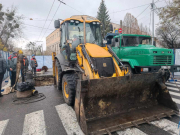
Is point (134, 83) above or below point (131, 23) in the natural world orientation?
below

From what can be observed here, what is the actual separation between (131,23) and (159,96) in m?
25.7

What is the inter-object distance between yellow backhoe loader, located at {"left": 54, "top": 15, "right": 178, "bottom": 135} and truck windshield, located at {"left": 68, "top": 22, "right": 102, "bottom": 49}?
27cm

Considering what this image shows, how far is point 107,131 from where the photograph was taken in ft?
9.92

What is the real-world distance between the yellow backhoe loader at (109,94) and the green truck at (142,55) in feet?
8.66

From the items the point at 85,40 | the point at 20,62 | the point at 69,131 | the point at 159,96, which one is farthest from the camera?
the point at 20,62

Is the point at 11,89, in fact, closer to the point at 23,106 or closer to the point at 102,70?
the point at 23,106

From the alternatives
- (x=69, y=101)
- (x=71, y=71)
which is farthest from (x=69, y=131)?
(x=71, y=71)

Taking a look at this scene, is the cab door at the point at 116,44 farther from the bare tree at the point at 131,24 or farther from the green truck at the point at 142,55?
the bare tree at the point at 131,24

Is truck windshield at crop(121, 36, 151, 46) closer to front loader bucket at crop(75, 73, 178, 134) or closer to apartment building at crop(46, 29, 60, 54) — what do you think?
front loader bucket at crop(75, 73, 178, 134)

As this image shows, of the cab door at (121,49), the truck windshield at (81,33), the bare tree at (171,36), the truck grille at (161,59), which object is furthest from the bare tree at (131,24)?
the truck windshield at (81,33)

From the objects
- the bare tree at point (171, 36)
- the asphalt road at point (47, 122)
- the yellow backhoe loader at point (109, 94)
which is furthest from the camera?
the bare tree at point (171, 36)

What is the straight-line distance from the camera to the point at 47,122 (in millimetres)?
3785

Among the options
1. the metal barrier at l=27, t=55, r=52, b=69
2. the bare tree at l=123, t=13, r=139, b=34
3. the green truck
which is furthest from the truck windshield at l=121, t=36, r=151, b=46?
the bare tree at l=123, t=13, r=139, b=34

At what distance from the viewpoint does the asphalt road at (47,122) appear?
3252mm
